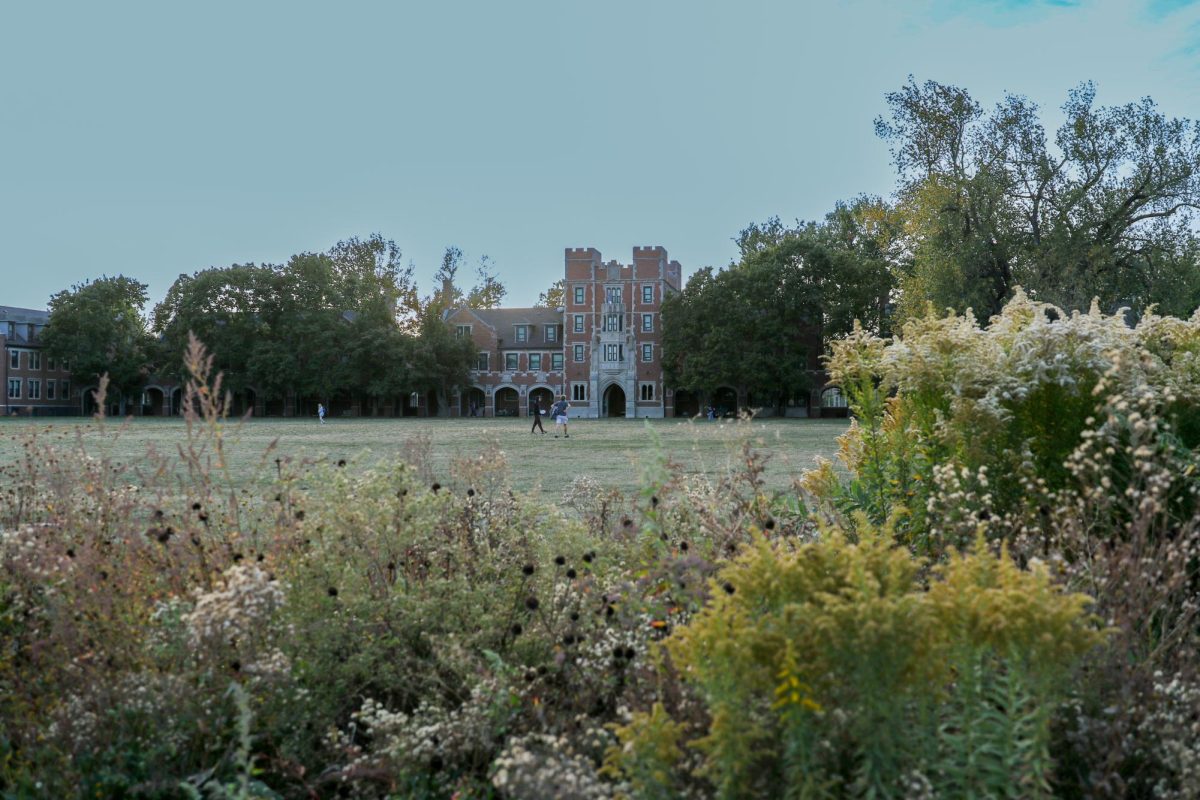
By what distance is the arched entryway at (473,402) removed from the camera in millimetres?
84812

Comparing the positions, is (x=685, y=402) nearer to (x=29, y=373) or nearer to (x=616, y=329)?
(x=616, y=329)

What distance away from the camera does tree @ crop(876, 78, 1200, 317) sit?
34.5m

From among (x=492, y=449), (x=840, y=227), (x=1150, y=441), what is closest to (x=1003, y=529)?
(x=1150, y=441)

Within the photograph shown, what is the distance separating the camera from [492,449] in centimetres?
594

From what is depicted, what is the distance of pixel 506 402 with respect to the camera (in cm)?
8569

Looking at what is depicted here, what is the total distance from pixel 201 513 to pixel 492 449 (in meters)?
1.91

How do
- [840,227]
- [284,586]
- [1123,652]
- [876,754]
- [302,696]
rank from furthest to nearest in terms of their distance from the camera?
[840,227] → [284,586] → [302,696] → [1123,652] → [876,754]

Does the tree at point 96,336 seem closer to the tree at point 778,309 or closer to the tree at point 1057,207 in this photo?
the tree at point 778,309

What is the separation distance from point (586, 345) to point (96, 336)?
38.5m

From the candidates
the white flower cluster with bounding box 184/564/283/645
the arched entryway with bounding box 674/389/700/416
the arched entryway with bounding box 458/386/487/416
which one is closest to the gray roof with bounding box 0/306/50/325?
the arched entryway with bounding box 458/386/487/416

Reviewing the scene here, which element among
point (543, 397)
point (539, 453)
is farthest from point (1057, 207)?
point (543, 397)

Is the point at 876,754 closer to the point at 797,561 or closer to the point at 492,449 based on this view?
the point at 797,561

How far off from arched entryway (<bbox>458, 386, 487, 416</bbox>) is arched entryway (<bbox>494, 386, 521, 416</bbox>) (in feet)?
3.90

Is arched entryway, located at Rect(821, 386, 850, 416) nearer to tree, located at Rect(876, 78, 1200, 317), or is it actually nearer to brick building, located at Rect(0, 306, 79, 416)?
tree, located at Rect(876, 78, 1200, 317)
